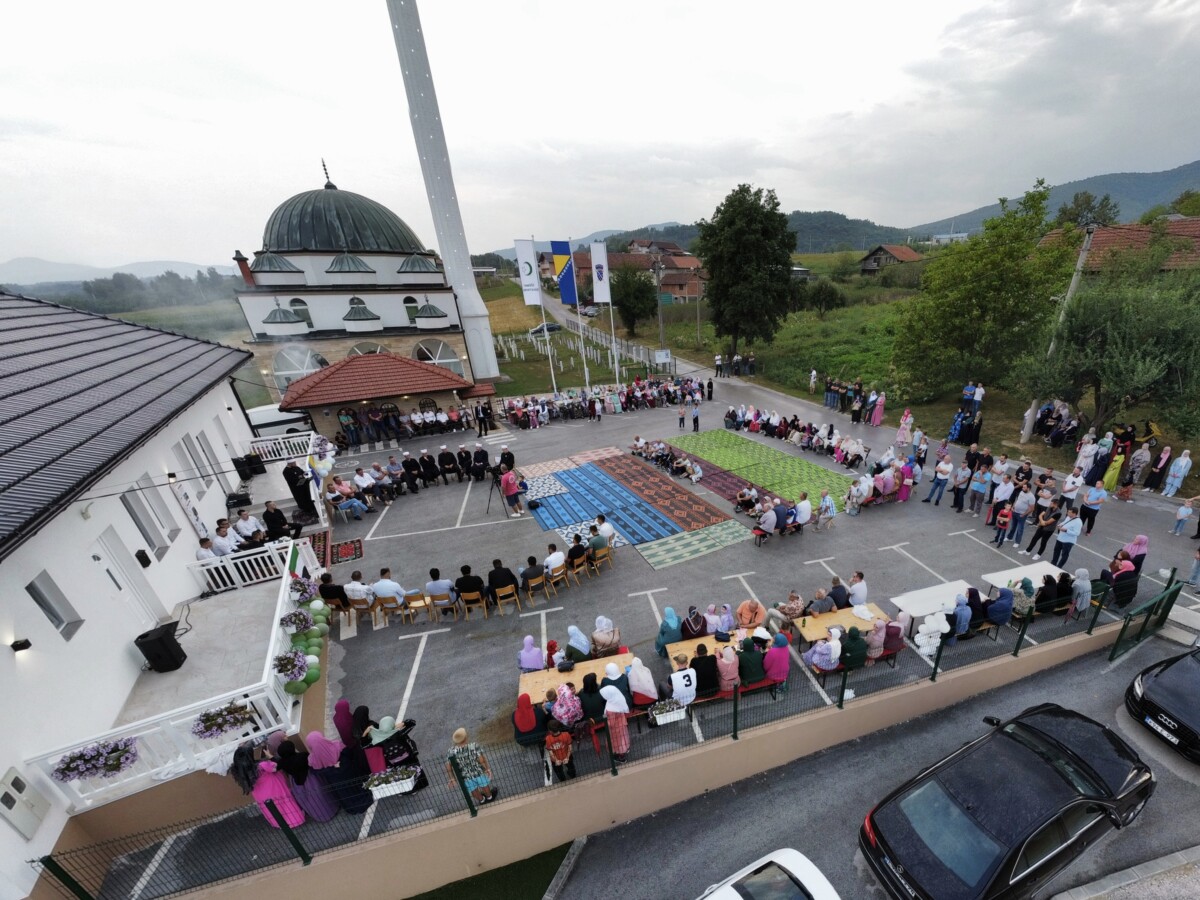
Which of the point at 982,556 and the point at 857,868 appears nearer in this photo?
the point at 857,868

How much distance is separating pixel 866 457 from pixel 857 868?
1339 centimetres

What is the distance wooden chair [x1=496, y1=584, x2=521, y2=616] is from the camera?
31.1 ft

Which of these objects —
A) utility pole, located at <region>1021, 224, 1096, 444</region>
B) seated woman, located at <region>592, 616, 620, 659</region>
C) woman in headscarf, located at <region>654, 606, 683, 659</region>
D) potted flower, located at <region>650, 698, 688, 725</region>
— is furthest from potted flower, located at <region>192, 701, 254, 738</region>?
utility pole, located at <region>1021, 224, 1096, 444</region>

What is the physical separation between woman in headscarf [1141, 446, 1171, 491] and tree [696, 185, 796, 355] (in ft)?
66.2

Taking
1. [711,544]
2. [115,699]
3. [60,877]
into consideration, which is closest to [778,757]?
[711,544]

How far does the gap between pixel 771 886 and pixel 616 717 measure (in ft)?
7.65

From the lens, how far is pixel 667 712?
6.49m

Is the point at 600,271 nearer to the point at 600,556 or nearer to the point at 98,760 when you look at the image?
the point at 600,556

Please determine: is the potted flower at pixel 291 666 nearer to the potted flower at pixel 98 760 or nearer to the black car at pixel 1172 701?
the potted flower at pixel 98 760

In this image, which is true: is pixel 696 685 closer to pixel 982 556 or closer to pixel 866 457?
pixel 982 556

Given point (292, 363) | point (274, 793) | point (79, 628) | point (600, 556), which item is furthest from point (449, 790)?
point (292, 363)

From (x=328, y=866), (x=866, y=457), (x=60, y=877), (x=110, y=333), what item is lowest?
(x=866, y=457)

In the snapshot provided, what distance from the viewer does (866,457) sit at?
1630cm

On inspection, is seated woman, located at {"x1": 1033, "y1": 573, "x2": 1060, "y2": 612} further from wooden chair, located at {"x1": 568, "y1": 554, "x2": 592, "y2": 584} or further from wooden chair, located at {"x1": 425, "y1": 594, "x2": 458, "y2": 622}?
wooden chair, located at {"x1": 425, "y1": 594, "x2": 458, "y2": 622}
